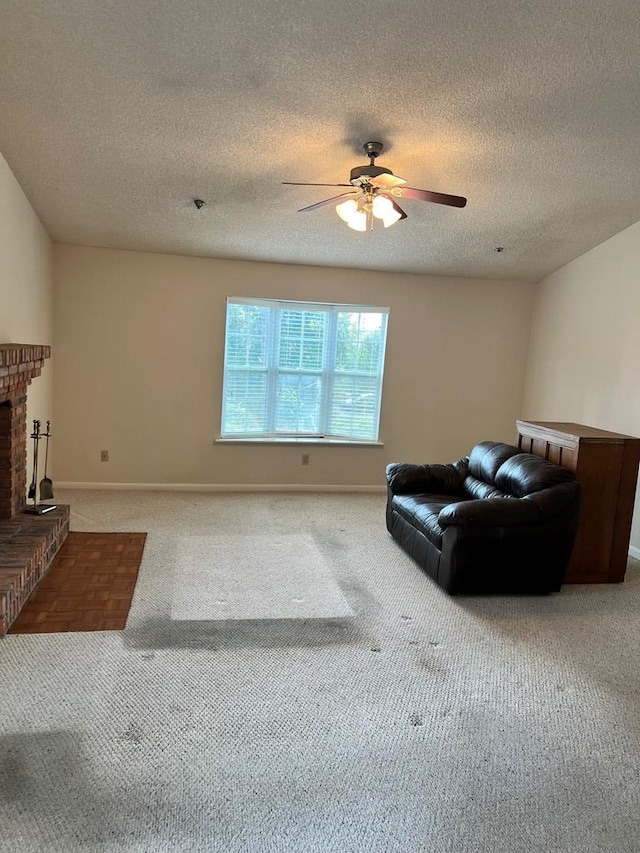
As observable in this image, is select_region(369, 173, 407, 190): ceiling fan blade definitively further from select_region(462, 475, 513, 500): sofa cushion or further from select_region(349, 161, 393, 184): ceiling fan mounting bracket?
select_region(462, 475, 513, 500): sofa cushion

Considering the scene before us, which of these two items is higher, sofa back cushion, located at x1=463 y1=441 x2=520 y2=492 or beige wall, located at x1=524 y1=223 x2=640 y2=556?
beige wall, located at x1=524 y1=223 x2=640 y2=556

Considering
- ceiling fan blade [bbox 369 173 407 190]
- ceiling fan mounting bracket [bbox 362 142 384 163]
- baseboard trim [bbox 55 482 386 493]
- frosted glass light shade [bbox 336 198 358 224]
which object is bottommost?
baseboard trim [bbox 55 482 386 493]

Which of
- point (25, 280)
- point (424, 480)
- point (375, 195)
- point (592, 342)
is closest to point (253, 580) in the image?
point (424, 480)

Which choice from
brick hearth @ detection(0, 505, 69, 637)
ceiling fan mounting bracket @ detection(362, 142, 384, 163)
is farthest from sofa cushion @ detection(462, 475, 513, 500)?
brick hearth @ detection(0, 505, 69, 637)

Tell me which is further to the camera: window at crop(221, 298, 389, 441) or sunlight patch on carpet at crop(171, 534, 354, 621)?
window at crop(221, 298, 389, 441)

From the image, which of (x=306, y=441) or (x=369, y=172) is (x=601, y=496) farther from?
(x=306, y=441)

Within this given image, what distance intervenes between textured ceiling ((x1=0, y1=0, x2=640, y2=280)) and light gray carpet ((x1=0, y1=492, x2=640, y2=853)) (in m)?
2.75

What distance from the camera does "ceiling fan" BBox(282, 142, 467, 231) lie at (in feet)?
10.3

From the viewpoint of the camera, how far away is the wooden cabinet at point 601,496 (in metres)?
3.82

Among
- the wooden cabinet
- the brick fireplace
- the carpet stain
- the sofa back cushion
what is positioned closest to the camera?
the carpet stain

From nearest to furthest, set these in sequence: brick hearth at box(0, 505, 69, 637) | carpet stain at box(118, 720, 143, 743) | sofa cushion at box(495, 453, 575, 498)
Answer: carpet stain at box(118, 720, 143, 743), brick hearth at box(0, 505, 69, 637), sofa cushion at box(495, 453, 575, 498)

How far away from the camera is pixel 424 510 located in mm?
4004

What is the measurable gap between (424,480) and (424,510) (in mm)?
578

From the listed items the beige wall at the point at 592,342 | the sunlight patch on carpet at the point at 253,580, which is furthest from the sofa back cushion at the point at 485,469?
the sunlight patch on carpet at the point at 253,580
